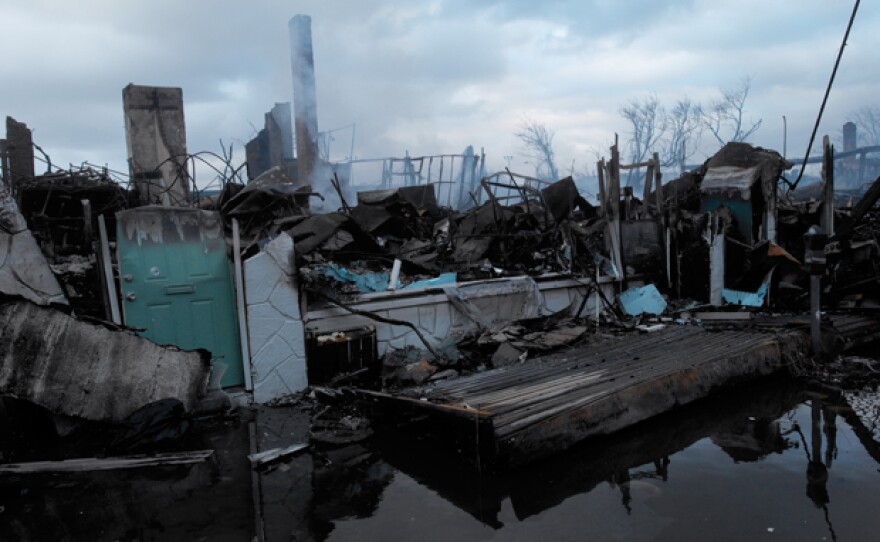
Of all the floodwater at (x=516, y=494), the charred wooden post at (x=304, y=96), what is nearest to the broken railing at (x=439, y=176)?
the charred wooden post at (x=304, y=96)

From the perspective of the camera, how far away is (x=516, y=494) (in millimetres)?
4160

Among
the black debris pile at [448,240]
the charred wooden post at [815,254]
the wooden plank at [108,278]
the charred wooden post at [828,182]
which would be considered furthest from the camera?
the charred wooden post at [828,182]

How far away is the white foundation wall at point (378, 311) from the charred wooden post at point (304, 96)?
13753mm

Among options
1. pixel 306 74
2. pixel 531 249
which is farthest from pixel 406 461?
pixel 306 74

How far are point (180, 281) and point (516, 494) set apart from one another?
14.2 feet

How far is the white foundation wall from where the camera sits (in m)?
6.56

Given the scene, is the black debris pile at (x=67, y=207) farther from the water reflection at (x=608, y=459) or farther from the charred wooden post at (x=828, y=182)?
the charred wooden post at (x=828, y=182)

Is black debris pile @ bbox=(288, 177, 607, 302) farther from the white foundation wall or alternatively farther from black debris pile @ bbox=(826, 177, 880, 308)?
black debris pile @ bbox=(826, 177, 880, 308)

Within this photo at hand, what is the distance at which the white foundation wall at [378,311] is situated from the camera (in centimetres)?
656

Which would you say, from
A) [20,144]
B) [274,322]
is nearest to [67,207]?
[274,322]

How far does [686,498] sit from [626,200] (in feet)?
23.3

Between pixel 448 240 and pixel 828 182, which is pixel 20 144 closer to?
pixel 448 240

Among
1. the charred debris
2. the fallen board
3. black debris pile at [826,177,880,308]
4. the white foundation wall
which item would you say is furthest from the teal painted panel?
the fallen board

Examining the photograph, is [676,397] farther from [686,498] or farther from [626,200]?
[626,200]
